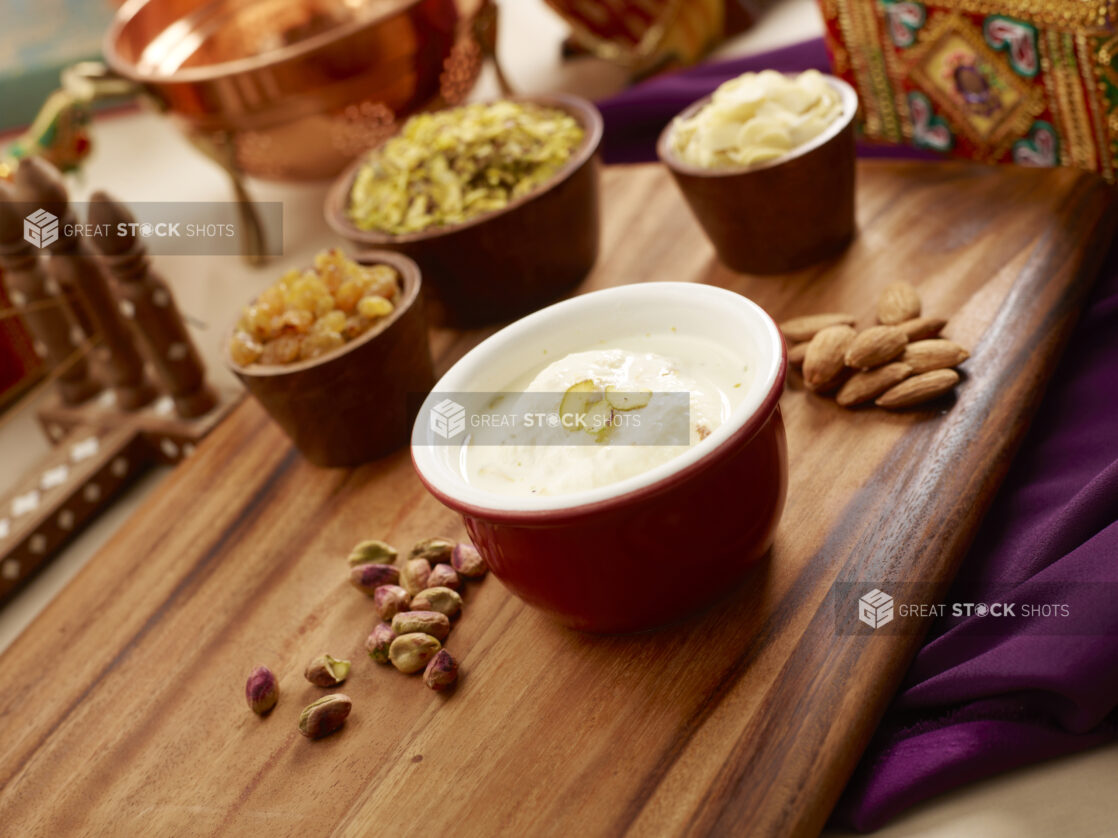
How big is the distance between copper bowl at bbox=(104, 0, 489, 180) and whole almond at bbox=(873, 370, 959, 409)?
95 cm

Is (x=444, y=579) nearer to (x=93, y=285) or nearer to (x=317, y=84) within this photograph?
(x=93, y=285)

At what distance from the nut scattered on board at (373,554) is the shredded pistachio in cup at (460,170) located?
0.39 metres

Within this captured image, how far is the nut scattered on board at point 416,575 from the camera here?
87cm

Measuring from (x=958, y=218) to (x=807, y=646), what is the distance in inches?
23.6

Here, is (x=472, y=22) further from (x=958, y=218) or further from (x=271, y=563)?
(x=271, y=563)

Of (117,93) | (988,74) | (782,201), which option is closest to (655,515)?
(782,201)

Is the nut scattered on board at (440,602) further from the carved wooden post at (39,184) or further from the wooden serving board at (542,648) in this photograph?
the carved wooden post at (39,184)

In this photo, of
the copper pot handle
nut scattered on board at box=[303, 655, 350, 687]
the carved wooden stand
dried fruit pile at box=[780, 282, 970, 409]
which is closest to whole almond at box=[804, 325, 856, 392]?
dried fruit pile at box=[780, 282, 970, 409]

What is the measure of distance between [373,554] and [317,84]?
0.84m

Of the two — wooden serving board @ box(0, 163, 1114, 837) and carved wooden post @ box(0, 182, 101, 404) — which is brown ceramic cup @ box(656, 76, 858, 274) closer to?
wooden serving board @ box(0, 163, 1114, 837)

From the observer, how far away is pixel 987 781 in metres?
0.69

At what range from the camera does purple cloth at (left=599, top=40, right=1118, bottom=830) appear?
67 centimetres

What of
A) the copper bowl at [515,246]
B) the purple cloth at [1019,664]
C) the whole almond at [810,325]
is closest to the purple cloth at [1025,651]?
the purple cloth at [1019,664]

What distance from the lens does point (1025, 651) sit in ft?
2.27
